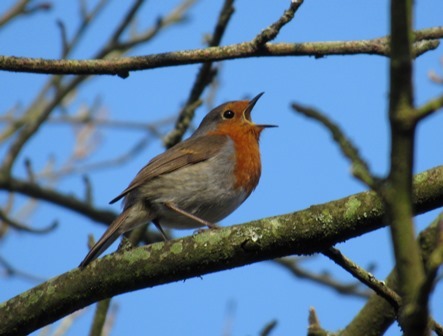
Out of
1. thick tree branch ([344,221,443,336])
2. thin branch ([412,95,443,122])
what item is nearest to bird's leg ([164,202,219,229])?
thick tree branch ([344,221,443,336])

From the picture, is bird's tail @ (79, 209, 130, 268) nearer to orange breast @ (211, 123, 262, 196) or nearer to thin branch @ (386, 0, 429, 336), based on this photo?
orange breast @ (211, 123, 262, 196)

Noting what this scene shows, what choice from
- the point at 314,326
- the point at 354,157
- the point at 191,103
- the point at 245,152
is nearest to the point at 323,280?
the point at 245,152

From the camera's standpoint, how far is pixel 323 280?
6.54 m

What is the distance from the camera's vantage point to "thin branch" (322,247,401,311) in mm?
3061

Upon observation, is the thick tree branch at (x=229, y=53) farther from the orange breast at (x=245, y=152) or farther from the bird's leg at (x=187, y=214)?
the orange breast at (x=245, y=152)

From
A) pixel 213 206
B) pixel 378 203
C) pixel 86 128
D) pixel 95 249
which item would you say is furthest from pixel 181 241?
pixel 86 128

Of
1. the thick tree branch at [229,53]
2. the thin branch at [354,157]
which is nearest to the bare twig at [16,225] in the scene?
the thick tree branch at [229,53]

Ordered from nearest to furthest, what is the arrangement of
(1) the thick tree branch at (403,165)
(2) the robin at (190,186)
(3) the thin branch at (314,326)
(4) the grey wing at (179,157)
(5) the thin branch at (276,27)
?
(1) the thick tree branch at (403,165), (5) the thin branch at (276,27), (3) the thin branch at (314,326), (2) the robin at (190,186), (4) the grey wing at (179,157)

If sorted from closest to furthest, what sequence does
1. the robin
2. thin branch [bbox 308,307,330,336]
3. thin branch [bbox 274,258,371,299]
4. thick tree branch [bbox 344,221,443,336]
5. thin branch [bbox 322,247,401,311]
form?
thin branch [bbox 322,247,401,311], thin branch [bbox 308,307,330,336], thick tree branch [bbox 344,221,443,336], the robin, thin branch [bbox 274,258,371,299]

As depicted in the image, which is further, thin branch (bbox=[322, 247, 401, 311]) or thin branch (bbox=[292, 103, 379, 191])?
thin branch (bbox=[322, 247, 401, 311])

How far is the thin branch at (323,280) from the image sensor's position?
21.3ft

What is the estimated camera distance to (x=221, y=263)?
10.2 ft

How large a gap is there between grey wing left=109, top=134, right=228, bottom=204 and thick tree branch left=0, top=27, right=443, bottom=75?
1878mm

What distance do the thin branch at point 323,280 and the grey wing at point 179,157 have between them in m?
1.22
